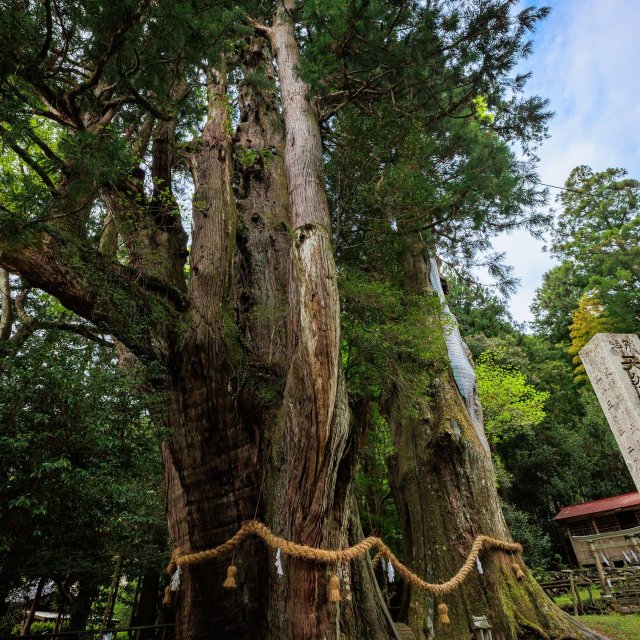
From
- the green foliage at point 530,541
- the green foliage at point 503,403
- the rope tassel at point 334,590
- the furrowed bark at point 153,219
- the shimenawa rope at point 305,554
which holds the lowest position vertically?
the rope tassel at point 334,590

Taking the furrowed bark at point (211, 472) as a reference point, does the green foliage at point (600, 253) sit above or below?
above

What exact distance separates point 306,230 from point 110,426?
7.80 feet

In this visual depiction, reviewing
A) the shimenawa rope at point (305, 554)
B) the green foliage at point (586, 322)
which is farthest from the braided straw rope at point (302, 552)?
the green foliage at point (586, 322)

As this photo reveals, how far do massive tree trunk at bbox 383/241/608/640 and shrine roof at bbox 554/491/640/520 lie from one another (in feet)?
37.8

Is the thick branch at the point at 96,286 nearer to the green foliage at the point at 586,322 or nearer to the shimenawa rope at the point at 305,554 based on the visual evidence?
the shimenawa rope at the point at 305,554

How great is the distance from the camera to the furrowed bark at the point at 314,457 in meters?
2.34

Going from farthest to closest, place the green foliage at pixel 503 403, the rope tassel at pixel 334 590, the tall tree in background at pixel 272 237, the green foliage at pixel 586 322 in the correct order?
the green foliage at pixel 586 322, the green foliage at pixel 503 403, the tall tree in background at pixel 272 237, the rope tassel at pixel 334 590

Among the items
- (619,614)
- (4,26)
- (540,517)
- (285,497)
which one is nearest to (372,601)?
(285,497)

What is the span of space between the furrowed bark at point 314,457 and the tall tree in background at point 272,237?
0.05ft

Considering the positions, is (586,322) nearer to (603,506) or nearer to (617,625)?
(603,506)

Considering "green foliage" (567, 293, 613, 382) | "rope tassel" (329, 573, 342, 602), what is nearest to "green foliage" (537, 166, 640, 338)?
"green foliage" (567, 293, 613, 382)

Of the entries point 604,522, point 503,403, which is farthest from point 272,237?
point 604,522

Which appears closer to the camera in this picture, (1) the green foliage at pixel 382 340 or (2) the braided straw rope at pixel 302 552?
(2) the braided straw rope at pixel 302 552

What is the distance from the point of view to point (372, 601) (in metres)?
3.29
